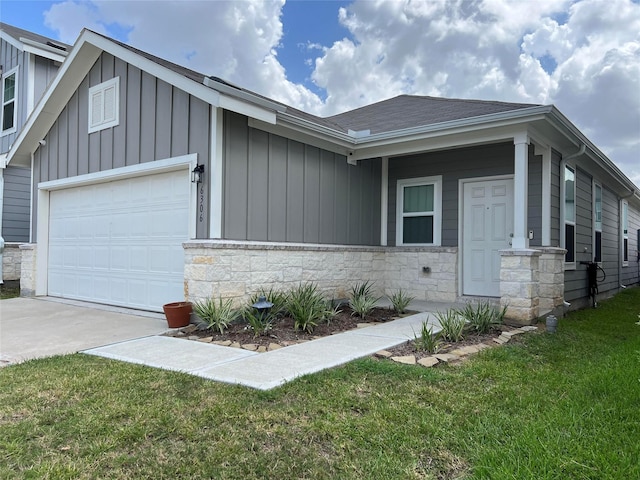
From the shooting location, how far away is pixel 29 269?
8844mm

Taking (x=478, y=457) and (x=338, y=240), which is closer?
(x=478, y=457)

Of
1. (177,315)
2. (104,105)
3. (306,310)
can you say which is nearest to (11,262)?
(104,105)

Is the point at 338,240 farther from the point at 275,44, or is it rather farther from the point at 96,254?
the point at 275,44

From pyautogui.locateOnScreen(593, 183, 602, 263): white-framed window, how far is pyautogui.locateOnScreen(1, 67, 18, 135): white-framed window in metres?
13.8

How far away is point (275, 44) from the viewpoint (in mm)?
12523

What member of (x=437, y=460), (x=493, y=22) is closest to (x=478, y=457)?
(x=437, y=460)

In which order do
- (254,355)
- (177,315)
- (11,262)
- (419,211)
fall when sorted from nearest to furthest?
1. (254,355)
2. (177,315)
3. (419,211)
4. (11,262)

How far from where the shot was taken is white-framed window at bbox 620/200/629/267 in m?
12.9

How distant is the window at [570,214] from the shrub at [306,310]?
4.64 m

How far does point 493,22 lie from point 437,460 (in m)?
10.8

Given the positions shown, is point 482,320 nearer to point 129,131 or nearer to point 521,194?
point 521,194

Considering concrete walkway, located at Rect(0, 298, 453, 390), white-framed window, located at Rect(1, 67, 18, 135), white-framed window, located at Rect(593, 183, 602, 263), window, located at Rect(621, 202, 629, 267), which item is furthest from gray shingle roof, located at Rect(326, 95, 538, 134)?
white-framed window, located at Rect(1, 67, 18, 135)

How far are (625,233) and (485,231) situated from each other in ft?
28.0

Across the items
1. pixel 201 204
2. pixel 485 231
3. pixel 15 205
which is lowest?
pixel 485 231
